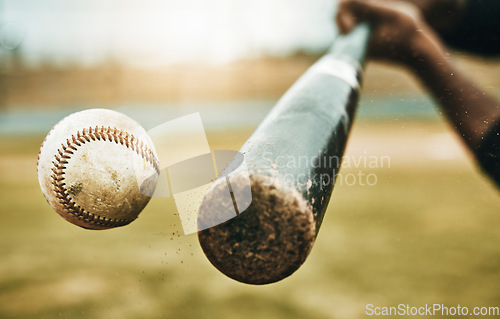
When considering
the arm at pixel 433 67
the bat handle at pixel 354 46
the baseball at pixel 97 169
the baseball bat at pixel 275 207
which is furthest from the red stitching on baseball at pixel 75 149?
the arm at pixel 433 67

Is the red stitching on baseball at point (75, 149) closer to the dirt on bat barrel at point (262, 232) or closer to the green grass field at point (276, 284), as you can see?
the green grass field at point (276, 284)

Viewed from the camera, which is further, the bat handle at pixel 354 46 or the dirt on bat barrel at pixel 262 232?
the bat handle at pixel 354 46

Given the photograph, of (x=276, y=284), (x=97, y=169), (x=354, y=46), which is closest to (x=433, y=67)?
(x=354, y=46)

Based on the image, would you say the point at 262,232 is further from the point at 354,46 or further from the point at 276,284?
the point at 276,284

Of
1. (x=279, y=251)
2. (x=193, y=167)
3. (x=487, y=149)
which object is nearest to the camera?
(x=279, y=251)

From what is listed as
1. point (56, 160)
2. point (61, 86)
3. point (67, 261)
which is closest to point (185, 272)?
point (67, 261)

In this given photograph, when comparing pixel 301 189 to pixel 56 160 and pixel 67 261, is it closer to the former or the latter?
pixel 56 160
